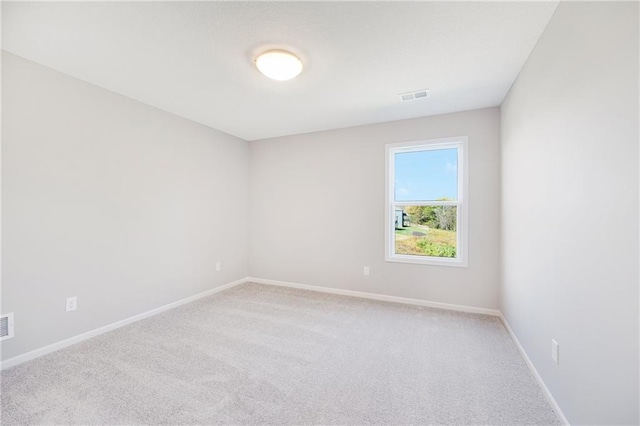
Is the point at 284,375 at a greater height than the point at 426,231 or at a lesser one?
lesser

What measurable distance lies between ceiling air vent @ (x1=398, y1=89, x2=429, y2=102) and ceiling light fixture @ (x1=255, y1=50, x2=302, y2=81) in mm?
1200

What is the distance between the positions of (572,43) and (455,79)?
3.48 feet

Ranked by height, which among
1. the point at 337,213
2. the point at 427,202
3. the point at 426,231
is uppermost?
the point at 427,202

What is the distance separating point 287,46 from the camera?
6.35 ft

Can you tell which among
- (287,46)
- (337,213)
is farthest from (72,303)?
(337,213)

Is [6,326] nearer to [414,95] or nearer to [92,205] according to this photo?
[92,205]

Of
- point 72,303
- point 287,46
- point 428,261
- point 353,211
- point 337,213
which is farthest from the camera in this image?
point 337,213

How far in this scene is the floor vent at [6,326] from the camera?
78.7 inches

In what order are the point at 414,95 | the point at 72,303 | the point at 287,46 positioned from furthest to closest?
the point at 414,95
the point at 72,303
the point at 287,46

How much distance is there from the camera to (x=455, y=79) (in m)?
2.43

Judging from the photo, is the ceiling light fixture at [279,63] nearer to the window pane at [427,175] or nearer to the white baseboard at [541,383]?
the window pane at [427,175]

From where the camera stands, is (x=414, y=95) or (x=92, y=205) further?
(x=414, y=95)

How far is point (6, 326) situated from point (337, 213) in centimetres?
337

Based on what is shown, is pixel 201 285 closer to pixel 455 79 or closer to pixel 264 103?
pixel 264 103
